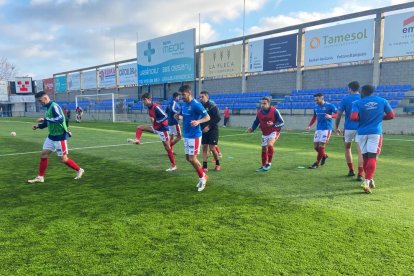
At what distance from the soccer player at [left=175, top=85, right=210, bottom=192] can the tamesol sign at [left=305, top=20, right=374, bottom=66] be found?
64.6 feet

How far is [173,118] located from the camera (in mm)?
10375

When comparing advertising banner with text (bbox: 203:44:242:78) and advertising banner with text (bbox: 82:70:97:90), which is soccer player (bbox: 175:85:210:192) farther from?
advertising banner with text (bbox: 82:70:97:90)

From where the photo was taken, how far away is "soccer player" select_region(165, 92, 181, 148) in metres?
9.70

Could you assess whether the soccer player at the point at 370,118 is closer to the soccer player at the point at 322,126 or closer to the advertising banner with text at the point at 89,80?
the soccer player at the point at 322,126

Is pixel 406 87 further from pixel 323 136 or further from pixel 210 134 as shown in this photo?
pixel 210 134

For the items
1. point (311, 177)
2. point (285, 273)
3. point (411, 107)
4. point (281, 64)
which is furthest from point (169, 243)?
point (281, 64)

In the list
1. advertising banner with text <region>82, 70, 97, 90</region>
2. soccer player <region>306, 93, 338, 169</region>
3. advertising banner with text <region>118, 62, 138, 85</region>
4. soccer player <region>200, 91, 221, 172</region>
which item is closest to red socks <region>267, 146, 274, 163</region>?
soccer player <region>306, 93, 338, 169</region>

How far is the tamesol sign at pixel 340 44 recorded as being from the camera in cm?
2158

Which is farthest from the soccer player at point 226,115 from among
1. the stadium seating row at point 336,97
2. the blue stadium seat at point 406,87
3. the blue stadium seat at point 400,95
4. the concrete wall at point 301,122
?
the blue stadium seat at point 406,87

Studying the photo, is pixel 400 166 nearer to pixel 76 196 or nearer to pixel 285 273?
pixel 285 273

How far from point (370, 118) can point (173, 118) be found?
20.2 feet

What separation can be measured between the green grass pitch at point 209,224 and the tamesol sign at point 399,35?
51.9 feet

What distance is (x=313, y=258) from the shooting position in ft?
11.0

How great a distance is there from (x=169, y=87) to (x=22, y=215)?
112 feet
